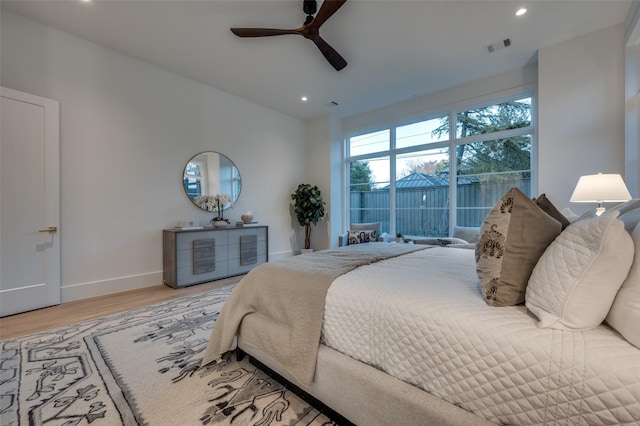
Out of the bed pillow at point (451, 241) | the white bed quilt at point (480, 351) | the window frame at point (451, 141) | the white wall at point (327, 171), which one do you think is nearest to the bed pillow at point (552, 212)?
the white bed quilt at point (480, 351)

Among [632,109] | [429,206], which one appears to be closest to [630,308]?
[632,109]

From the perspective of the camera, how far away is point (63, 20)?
9.23ft

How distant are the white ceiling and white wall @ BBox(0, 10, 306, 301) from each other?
0.24 m

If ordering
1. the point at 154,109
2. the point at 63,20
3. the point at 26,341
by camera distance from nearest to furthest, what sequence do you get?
the point at 26,341, the point at 63,20, the point at 154,109

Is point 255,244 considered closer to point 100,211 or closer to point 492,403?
point 100,211

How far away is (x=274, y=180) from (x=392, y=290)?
14.5 ft

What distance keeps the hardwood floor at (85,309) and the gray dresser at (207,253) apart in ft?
0.61

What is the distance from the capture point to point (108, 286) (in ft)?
10.7

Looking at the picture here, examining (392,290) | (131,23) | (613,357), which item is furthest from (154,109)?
(613,357)

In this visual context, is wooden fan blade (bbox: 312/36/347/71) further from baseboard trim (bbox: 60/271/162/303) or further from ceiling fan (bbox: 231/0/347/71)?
baseboard trim (bbox: 60/271/162/303)

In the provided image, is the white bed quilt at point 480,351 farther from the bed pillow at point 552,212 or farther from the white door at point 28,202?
the white door at point 28,202

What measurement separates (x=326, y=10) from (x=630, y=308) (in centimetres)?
253

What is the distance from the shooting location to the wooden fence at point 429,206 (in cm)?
416

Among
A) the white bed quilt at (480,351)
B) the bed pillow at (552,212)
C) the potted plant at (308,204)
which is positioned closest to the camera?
the white bed quilt at (480,351)
